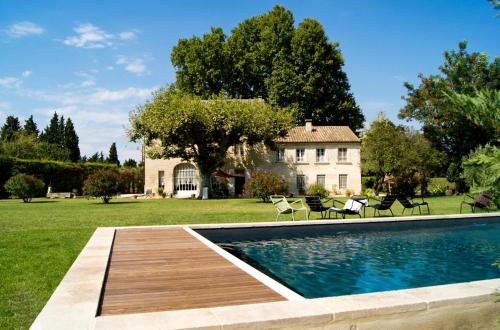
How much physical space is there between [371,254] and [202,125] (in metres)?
22.0

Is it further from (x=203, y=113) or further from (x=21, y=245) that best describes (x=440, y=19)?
(x=203, y=113)

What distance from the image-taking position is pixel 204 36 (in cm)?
4359

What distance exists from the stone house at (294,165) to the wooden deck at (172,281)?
28994mm

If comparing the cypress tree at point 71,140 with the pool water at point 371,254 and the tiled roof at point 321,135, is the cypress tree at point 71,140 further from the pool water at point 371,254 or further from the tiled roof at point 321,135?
the pool water at point 371,254

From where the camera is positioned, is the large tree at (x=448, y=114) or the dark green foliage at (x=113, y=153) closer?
the large tree at (x=448, y=114)

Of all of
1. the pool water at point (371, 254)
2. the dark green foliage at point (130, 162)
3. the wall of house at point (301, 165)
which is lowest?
the pool water at point (371, 254)

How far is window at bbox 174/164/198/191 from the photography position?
37.4m

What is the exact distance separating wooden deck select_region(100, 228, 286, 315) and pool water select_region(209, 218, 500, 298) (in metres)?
1.24

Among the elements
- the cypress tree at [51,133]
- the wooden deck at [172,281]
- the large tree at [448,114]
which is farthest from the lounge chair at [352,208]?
the cypress tree at [51,133]

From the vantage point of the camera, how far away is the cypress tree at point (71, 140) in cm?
6034

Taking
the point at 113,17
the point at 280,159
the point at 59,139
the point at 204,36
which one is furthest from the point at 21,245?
the point at 59,139

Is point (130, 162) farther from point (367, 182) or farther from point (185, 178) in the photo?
point (367, 182)

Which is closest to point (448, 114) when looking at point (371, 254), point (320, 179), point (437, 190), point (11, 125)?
point (437, 190)

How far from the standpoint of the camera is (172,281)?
5090 mm
